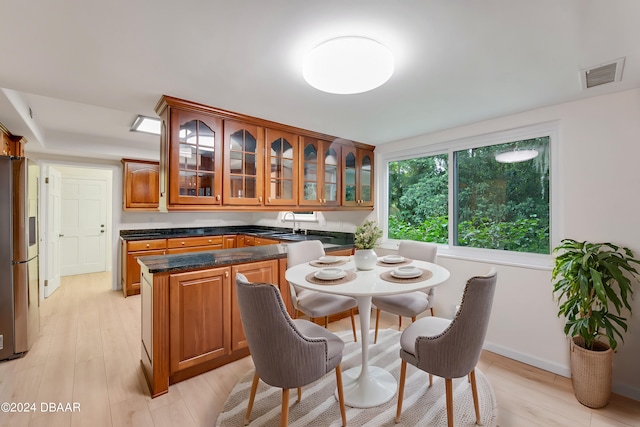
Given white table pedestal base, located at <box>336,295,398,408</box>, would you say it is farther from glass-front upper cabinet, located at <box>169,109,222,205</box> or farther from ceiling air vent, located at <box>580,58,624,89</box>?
ceiling air vent, located at <box>580,58,624,89</box>

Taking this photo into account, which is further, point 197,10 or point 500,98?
point 500,98

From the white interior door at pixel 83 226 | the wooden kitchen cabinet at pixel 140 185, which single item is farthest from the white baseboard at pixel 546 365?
the white interior door at pixel 83 226

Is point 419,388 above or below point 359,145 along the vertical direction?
below

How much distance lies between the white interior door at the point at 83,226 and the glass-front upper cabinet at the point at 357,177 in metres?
5.24

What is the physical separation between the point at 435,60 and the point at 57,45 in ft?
6.71

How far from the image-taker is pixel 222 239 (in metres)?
5.18

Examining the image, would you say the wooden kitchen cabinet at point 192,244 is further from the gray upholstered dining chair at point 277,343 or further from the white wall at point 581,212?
the white wall at point 581,212

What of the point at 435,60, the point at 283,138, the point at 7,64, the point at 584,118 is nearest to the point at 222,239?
the point at 283,138

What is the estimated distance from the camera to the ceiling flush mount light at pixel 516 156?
2.62 meters

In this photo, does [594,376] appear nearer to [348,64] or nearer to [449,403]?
[449,403]

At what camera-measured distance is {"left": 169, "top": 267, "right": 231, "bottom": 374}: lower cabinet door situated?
2.11 m

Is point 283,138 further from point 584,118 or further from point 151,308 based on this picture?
point 584,118

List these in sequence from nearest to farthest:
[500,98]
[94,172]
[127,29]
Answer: [127,29]
[500,98]
[94,172]

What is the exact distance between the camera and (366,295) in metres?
1.60
